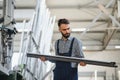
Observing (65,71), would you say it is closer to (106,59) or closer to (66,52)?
(66,52)

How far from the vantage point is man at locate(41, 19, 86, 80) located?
3088mm

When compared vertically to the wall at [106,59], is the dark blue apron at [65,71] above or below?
above

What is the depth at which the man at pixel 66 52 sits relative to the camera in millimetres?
3088

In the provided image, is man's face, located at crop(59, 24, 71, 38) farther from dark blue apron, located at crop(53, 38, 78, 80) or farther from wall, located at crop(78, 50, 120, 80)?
wall, located at crop(78, 50, 120, 80)

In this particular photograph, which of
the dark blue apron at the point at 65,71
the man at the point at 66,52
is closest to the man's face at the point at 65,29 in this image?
the man at the point at 66,52

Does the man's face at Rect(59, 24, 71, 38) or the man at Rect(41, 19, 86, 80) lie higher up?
the man's face at Rect(59, 24, 71, 38)

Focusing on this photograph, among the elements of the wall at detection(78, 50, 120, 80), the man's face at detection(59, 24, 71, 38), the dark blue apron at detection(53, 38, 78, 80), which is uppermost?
the man's face at detection(59, 24, 71, 38)

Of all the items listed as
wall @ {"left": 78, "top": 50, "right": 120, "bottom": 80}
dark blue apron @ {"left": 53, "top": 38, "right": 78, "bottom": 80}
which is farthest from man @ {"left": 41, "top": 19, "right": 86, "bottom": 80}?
wall @ {"left": 78, "top": 50, "right": 120, "bottom": 80}

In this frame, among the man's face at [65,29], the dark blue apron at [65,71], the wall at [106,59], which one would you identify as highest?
the man's face at [65,29]

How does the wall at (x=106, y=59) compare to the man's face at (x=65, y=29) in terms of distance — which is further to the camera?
the wall at (x=106, y=59)

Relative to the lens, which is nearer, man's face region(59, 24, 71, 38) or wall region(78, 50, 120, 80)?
man's face region(59, 24, 71, 38)

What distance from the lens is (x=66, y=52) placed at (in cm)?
316

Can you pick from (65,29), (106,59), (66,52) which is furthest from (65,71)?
(106,59)

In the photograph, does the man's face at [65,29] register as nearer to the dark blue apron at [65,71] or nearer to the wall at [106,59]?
the dark blue apron at [65,71]
